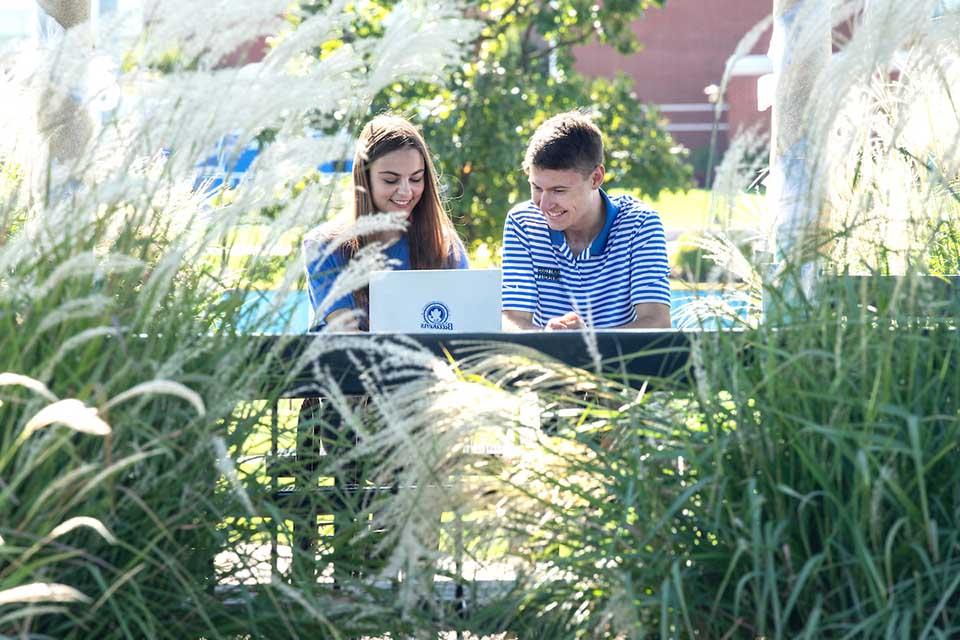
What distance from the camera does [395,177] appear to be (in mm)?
3760

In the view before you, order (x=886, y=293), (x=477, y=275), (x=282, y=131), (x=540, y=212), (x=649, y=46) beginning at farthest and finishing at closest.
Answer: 1. (x=649, y=46)
2. (x=540, y=212)
3. (x=477, y=275)
4. (x=282, y=131)
5. (x=886, y=293)

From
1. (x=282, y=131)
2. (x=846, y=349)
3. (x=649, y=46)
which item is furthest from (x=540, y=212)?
(x=649, y=46)

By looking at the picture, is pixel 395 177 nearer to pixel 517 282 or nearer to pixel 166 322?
pixel 517 282

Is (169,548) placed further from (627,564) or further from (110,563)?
(627,564)

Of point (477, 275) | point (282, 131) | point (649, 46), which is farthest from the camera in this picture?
point (649, 46)

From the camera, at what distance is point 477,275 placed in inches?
110

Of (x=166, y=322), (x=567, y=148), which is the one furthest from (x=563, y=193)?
(x=166, y=322)

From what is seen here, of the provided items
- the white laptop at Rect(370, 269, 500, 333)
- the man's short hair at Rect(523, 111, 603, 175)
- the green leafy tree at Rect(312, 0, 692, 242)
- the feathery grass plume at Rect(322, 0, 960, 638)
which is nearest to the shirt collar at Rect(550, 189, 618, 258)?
the man's short hair at Rect(523, 111, 603, 175)

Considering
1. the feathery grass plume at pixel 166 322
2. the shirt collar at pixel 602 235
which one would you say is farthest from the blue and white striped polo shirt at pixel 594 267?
the feathery grass plume at pixel 166 322

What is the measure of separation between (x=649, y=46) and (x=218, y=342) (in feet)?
94.4

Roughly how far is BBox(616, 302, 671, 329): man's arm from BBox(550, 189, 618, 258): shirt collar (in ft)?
0.70

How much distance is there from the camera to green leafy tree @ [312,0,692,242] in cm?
780

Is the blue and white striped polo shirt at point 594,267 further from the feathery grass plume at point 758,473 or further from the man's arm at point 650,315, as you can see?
the feathery grass plume at point 758,473

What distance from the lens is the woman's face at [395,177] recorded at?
3748 millimetres
